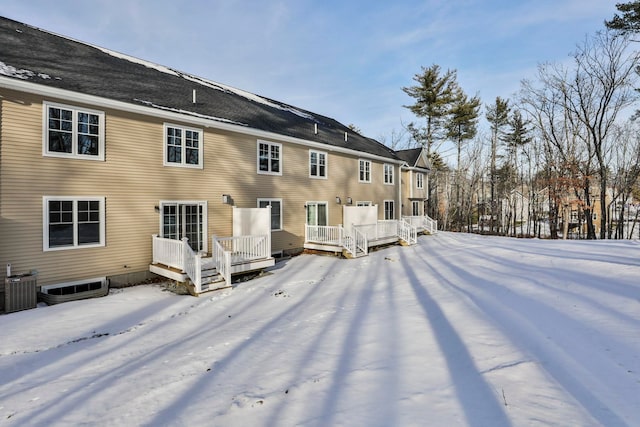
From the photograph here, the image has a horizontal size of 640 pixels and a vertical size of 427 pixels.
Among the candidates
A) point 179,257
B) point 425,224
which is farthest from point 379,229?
point 179,257

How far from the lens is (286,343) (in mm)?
5070

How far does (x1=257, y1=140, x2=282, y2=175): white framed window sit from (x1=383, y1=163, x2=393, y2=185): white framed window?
905cm

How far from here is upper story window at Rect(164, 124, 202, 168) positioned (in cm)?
999

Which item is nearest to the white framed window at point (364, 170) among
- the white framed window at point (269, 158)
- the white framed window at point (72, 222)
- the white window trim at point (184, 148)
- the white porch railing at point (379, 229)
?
the white porch railing at point (379, 229)

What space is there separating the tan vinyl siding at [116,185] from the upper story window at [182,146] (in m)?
0.19

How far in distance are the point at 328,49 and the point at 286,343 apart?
22419 mm

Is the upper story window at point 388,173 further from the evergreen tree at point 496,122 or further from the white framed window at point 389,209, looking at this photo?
the evergreen tree at point 496,122

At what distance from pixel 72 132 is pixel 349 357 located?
352 inches

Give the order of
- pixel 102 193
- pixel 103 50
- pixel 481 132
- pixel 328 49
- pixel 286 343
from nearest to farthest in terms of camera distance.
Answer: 1. pixel 286 343
2. pixel 102 193
3. pixel 103 50
4. pixel 328 49
5. pixel 481 132

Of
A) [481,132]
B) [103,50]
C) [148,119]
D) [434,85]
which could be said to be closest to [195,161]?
[148,119]

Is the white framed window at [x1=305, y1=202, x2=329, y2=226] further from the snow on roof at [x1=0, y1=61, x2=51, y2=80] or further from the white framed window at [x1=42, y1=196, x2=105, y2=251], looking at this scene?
the snow on roof at [x1=0, y1=61, x2=51, y2=80]

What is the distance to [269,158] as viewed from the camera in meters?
13.2

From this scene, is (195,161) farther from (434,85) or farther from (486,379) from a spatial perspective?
(434,85)

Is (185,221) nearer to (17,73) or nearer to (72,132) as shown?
(72,132)
